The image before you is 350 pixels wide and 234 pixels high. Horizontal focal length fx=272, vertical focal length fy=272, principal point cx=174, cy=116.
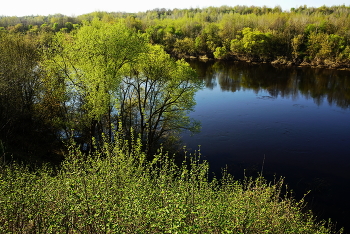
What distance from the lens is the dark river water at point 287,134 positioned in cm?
2303

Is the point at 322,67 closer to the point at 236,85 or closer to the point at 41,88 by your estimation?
the point at 236,85

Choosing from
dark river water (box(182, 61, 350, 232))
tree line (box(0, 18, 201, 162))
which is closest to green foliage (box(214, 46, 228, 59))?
dark river water (box(182, 61, 350, 232))

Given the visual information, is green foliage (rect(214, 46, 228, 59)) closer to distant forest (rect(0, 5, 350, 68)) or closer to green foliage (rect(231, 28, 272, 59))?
distant forest (rect(0, 5, 350, 68))

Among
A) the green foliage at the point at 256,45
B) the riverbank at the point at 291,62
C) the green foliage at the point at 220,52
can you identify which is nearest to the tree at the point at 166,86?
the riverbank at the point at 291,62

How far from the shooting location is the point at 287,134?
1265 inches

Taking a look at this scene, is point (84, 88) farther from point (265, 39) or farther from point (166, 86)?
point (265, 39)

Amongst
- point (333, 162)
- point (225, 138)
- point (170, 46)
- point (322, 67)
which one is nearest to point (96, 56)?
point (225, 138)

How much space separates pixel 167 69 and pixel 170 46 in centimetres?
7460

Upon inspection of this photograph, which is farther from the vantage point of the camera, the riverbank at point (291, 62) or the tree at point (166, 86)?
the riverbank at point (291, 62)

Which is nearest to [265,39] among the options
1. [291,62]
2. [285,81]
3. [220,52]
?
[291,62]

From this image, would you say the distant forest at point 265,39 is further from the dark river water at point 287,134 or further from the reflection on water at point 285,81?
the dark river water at point 287,134

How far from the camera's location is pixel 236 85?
2158 inches

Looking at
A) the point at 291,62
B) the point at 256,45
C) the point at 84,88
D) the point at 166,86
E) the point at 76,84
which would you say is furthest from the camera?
the point at 256,45

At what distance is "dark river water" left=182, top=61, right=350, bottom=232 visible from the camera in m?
23.0
